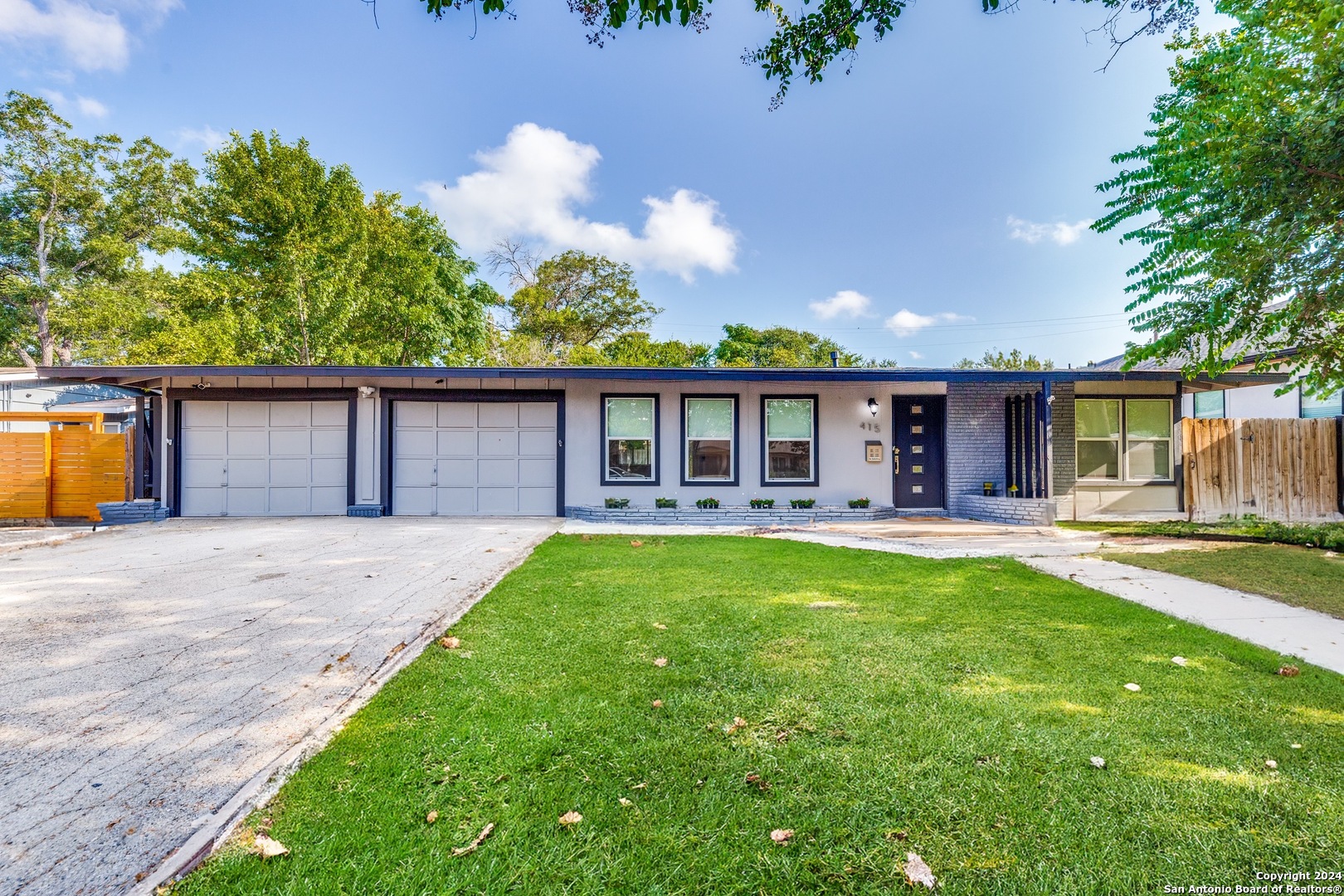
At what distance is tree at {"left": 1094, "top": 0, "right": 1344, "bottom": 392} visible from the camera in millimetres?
4020

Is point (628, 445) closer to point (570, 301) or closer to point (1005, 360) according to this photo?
point (570, 301)

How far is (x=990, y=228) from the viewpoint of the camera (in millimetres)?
18938

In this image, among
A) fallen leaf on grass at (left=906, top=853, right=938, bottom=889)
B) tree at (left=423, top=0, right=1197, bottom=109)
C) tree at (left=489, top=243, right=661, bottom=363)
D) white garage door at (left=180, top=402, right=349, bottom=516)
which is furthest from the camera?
tree at (left=489, top=243, right=661, bottom=363)

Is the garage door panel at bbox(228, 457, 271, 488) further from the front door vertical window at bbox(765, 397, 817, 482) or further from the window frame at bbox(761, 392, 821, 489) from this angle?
the front door vertical window at bbox(765, 397, 817, 482)

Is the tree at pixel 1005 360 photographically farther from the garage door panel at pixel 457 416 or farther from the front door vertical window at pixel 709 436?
the garage door panel at pixel 457 416

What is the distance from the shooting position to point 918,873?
59.8 inches

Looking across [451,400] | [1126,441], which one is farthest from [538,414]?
[1126,441]

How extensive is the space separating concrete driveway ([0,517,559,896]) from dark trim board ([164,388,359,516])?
3728mm

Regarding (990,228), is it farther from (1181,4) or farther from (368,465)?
(368,465)

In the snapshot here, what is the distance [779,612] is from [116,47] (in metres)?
22.0

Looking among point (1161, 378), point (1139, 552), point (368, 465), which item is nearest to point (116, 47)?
point (368, 465)

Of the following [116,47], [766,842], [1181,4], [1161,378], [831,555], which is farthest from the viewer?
[116,47]

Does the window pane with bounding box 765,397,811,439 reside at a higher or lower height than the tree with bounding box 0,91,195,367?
lower

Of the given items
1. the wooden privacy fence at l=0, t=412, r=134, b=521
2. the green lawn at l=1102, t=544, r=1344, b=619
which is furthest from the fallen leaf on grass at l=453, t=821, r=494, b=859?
the wooden privacy fence at l=0, t=412, r=134, b=521
